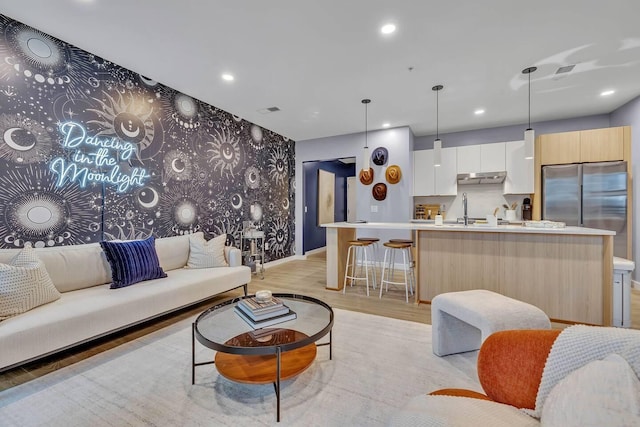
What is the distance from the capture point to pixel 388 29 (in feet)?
8.16

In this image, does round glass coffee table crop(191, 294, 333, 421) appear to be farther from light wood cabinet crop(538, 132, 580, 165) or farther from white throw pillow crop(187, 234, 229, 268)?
light wood cabinet crop(538, 132, 580, 165)

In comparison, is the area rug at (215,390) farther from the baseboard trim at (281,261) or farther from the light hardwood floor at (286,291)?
the baseboard trim at (281,261)

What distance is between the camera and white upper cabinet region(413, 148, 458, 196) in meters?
5.27

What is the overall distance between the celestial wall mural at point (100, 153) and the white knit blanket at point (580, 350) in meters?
3.67

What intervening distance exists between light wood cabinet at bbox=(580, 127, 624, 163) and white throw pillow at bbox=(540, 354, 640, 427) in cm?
484

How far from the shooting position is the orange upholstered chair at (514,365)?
0.98 metres

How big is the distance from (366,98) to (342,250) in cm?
220

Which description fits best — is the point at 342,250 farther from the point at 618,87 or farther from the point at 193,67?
the point at 618,87

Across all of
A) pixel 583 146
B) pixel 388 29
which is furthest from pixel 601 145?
pixel 388 29

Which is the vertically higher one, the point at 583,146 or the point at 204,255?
the point at 583,146

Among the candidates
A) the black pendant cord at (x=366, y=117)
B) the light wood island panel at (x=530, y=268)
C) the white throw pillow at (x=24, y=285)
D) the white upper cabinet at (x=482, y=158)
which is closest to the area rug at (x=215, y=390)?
the white throw pillow at (x=24, y=285)

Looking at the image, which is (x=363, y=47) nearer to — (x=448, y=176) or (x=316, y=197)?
(x=448, y=176)

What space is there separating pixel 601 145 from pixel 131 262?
6344 millimetres

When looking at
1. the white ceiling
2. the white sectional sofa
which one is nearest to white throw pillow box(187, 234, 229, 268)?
the white sectional sofa
